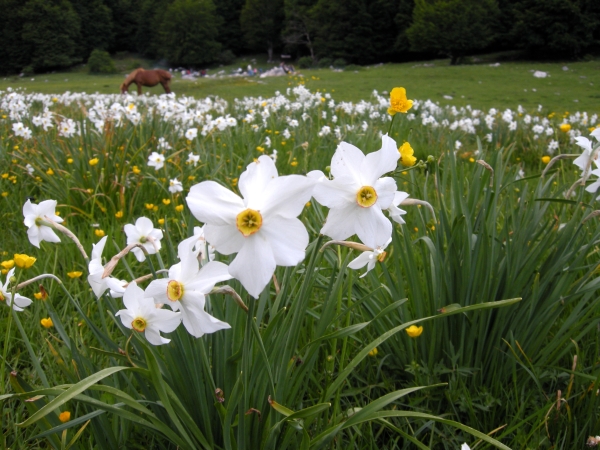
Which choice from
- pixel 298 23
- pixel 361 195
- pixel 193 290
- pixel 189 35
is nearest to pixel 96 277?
pixel 193 290

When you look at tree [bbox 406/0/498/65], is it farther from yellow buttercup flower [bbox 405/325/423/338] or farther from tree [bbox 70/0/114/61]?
tree [bbox 70/0/114/61]

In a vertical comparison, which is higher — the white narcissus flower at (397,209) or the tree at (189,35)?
the tree at (189,35)

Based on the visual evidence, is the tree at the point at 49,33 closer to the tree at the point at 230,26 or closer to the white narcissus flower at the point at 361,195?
the tree at the point at 230,26

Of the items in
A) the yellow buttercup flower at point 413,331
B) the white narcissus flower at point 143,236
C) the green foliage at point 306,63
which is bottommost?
the yellow buttercup flower at point 413,331

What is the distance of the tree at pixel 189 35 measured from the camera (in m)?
42.9

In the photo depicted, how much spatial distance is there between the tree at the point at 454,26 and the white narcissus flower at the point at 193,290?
29.9 meters

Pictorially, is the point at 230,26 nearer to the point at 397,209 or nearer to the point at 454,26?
the point at 454,26

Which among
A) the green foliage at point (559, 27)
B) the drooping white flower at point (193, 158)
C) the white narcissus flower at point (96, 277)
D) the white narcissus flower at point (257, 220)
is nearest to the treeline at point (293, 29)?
the green foliage at point (559, 27)

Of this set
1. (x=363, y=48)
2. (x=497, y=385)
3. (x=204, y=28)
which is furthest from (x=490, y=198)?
(x=204, y=28)

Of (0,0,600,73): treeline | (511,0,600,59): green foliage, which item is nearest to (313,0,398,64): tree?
(0,0,600,73): treeline

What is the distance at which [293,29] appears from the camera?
41.8m

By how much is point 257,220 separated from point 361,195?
19 centimetres

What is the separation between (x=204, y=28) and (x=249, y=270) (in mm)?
47098

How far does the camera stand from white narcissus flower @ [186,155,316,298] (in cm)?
69
